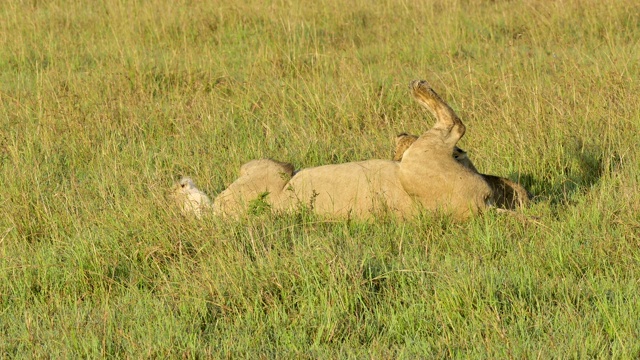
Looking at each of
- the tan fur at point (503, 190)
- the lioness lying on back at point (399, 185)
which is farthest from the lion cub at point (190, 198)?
the tan fur at point (503, 190)

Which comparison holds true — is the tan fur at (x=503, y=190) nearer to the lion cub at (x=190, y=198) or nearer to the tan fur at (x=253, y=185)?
the tan fur at (x=253, y=185)

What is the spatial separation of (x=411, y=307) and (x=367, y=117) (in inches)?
130

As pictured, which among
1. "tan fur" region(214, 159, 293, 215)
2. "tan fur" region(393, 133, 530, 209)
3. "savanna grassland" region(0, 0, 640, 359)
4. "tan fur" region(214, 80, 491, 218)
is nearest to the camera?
"savanna grassland" region(0, 0, 640, 359)

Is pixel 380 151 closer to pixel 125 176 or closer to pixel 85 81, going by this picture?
pixel 125 176

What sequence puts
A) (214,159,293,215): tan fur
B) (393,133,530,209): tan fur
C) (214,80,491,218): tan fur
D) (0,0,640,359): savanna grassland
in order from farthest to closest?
(214,159,293,215): tan fur
(393,133,530,209): tan fur
(214,80,491,218): tan fur
(0,0,640,359): savanna grassland

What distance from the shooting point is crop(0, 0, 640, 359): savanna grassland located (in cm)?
354

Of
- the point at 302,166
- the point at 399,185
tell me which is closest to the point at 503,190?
the point at 399,185

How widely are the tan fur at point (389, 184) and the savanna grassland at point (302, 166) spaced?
0.34 ft

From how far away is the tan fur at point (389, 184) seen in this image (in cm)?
445

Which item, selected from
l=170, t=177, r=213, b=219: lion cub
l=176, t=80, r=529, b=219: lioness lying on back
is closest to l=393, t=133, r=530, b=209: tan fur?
l=176, t=80, r=529, b=219: lioness lying on back

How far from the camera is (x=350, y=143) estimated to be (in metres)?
6.11

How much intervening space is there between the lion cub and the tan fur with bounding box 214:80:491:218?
0.31ft

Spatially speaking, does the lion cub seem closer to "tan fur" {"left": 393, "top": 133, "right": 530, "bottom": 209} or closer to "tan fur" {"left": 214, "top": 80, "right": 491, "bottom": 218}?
"tan fur" {"left": 214, "top": 80, "right": 491, "bottom": 218}

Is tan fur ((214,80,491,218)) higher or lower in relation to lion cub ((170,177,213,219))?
higher
